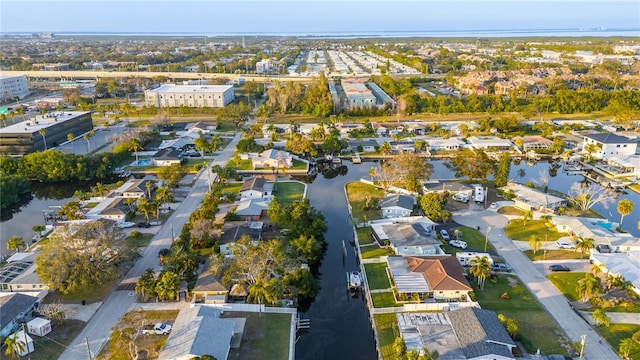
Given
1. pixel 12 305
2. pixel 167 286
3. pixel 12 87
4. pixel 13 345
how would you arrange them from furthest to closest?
pixel 12 87 → pixel 167 286 → pixel 12 305 → pixel 13 345

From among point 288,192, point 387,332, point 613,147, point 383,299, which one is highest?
point 613,147

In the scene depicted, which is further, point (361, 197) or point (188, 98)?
point (188, 98)

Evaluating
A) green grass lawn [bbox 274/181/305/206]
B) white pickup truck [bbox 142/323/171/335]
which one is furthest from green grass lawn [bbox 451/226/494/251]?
white pickup truck [bbox 142/323/171/335]

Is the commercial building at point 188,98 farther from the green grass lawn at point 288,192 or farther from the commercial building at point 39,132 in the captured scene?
the green grass lawn at point 288,192

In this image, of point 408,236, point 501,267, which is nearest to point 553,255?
point 501,267

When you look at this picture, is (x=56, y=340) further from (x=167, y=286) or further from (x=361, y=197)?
(x=361, y=197)

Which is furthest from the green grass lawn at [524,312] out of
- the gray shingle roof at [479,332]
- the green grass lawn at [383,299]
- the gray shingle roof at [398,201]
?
the gray shingle roof at [398,201]

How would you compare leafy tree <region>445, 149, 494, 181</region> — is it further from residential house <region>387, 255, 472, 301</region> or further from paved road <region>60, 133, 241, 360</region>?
paved road <region>60, 133, 241, 360</region>
